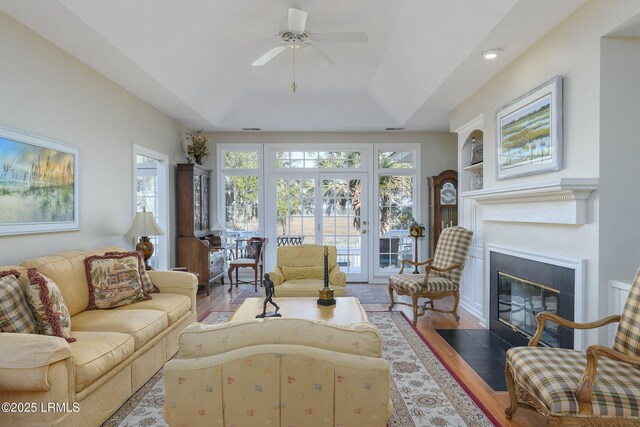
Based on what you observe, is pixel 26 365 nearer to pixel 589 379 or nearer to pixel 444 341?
pixel 589 379

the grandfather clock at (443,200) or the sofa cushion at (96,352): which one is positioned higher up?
the grandfather clock at (443,200)

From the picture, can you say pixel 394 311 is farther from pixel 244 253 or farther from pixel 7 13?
pixel 7 13

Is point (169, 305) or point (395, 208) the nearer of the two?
point (169, 305)

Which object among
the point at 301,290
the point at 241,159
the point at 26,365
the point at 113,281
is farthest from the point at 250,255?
the point at 26,365

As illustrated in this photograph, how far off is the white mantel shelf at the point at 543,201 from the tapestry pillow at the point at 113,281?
346cm

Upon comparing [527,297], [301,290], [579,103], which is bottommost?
[301,290]

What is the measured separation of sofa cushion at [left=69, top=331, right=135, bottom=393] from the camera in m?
2.05

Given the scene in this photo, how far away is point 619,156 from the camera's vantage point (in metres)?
2.47

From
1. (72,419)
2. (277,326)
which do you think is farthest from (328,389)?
(72,419)

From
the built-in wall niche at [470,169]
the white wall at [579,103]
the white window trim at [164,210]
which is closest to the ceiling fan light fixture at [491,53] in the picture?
the white wall at [579,103]

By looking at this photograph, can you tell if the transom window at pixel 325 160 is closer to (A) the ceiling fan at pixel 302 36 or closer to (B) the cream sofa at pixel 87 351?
(A) the ceiling fan at pixel 302 36

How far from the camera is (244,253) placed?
6.54m

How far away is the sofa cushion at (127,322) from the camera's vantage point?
103 inches

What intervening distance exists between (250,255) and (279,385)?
486 centimetres
